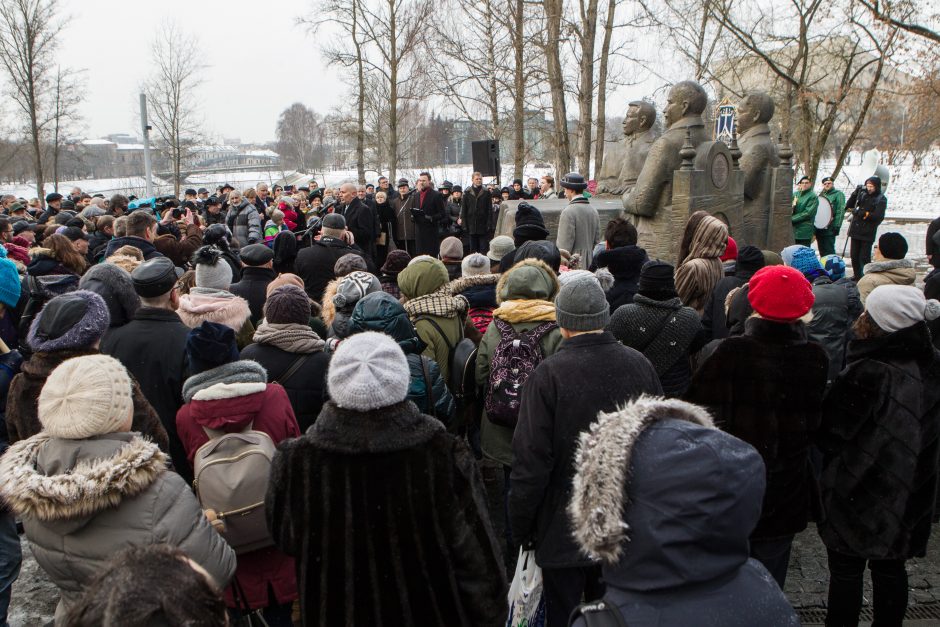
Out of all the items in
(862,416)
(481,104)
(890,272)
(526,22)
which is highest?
(526,22)

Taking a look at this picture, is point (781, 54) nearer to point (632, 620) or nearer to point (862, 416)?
point (862, 416)

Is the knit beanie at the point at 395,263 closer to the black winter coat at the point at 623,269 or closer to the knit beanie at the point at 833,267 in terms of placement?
the black winter coat at the point at 623,269

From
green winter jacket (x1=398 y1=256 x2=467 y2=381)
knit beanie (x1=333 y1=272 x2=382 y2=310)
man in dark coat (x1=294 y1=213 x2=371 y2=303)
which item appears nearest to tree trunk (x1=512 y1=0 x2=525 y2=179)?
man in dark coat (x1=294 y1=213 x2=371 y2=303)

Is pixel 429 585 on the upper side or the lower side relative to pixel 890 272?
lower

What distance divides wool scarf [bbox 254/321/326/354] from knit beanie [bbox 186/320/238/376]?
52 cm

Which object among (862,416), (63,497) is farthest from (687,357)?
(63,497)

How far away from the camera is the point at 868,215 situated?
11953mm

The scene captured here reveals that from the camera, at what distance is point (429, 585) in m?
2.17

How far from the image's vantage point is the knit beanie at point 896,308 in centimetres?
299

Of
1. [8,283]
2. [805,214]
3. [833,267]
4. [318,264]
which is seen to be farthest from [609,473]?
[805,214]

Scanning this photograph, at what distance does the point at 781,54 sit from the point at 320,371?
23574 mm

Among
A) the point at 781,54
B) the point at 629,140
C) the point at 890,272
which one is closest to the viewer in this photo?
the point at 890,272

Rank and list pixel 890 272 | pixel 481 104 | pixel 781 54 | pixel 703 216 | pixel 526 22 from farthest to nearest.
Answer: pixel 481 104 → pixel 781 54 → pixel 526 22 → pixel 703 216 → pixel 890 272

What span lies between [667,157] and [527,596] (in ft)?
27.8
